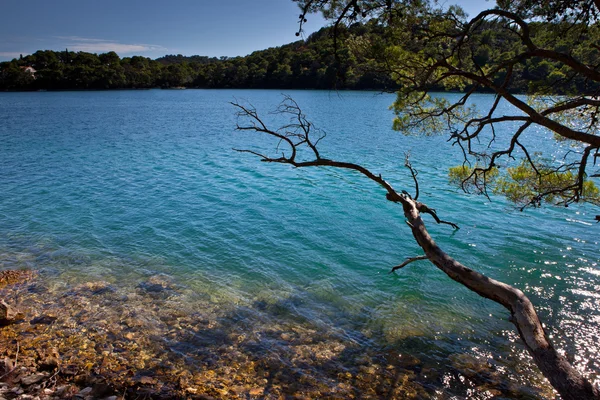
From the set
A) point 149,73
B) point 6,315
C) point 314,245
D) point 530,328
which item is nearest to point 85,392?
point 6,315

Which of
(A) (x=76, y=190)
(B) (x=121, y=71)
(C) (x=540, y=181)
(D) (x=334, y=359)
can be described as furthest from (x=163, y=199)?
(B) (x=121, y=71)

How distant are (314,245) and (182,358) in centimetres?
677

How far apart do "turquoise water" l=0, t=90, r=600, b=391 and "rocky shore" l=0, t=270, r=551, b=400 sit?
55 cm

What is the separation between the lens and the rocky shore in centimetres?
629

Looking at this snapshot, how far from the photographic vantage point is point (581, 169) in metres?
6.84

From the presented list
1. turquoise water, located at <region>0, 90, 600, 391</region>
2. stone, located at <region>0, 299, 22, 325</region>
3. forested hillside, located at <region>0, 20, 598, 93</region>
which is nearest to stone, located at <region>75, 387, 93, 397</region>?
stone, located at <region>0, 299, 22, 325</region>

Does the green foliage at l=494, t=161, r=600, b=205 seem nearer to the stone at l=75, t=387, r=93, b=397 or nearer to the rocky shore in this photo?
the rocky shore

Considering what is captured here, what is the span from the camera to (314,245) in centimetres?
1322

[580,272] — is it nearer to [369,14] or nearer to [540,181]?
[540,181]

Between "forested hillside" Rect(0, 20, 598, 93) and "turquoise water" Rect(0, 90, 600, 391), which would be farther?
"forested hillside" Rect(0, 20, 598, 93)

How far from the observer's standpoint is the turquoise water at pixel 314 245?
28.8 feet

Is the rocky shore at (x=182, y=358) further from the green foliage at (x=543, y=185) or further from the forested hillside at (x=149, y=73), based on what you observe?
the forested hillside at (x=149, y=73)

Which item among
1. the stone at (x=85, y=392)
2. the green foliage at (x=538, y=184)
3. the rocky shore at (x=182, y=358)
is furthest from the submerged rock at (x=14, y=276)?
the green foliage at (x=538, y=184)

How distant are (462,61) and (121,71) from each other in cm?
15416
